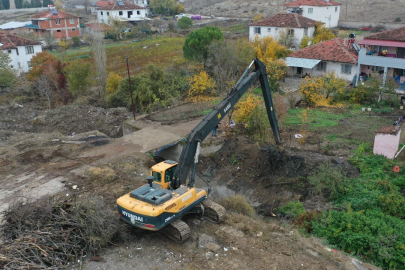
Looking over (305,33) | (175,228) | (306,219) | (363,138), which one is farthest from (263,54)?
(175,228)

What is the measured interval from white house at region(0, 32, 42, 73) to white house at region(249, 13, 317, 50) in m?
22.8

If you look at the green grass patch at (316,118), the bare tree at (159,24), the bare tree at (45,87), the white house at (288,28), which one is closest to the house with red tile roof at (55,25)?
the bare tree at (159,24)

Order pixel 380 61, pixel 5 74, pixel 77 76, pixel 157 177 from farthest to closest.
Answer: pixel 5 74 → pixel 77 76 → pixel 380 61 → pixel 157 177

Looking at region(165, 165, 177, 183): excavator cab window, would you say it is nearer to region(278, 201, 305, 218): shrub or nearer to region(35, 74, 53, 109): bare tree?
region(278, 201, 305, 218): shrub

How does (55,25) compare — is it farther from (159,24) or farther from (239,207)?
(239,207)

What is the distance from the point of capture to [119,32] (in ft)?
180

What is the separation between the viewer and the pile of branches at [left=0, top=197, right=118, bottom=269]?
9516mm

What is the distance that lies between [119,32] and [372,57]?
38907 millimetres

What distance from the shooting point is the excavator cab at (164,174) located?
1195 cm

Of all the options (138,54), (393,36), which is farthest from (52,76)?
(393,36)

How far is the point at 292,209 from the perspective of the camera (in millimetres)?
13172

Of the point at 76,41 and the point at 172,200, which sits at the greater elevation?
the point at 76,41

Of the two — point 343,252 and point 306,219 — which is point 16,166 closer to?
point 306,219

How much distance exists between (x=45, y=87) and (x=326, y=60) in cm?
2170
